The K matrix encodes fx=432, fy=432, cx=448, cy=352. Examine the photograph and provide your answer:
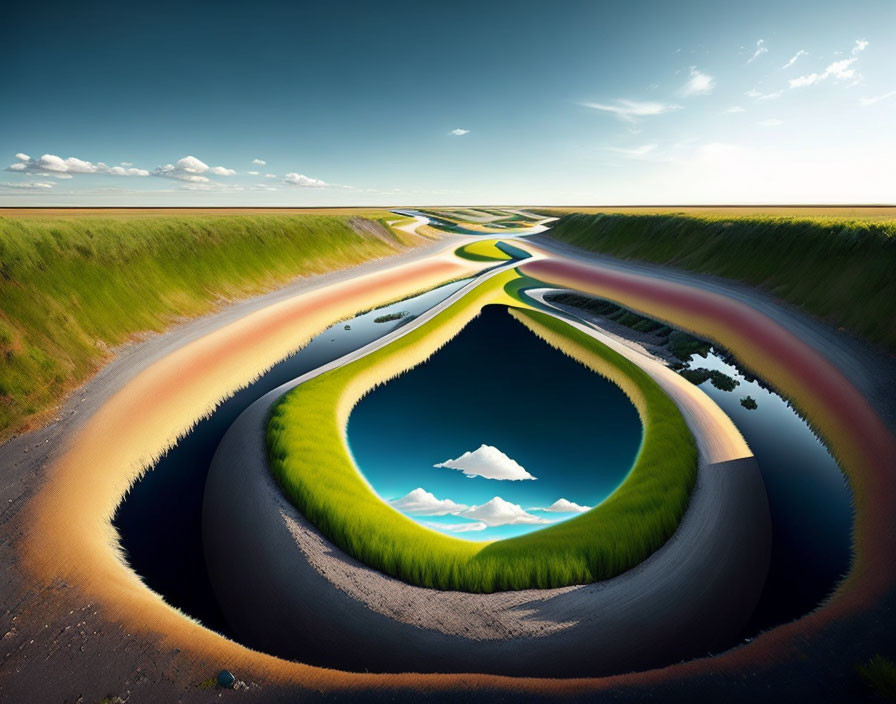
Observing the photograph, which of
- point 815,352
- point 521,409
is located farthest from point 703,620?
point 815,352

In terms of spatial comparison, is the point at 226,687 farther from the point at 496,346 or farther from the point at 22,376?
the point at 496,346

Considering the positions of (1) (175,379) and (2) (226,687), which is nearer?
(2) (226,687)

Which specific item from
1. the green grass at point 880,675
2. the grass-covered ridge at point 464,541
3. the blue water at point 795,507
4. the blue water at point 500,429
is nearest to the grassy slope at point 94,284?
the grass-covered ridge at point 464,541

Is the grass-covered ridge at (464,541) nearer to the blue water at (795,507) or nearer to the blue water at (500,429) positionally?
the blue water at (500,429)

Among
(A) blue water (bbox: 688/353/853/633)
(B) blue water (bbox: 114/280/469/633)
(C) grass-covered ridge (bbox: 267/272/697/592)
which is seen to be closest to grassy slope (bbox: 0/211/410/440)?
(B) blue water (bbox: 114/280/469/633)

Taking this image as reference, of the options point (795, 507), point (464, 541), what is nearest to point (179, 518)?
point (464, 541)

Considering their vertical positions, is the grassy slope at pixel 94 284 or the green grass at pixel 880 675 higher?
the grassy slope at pixel 94 284
